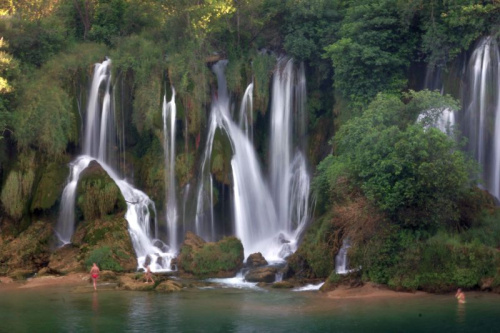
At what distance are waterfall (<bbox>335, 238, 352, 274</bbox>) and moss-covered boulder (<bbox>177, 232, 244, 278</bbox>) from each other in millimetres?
4642

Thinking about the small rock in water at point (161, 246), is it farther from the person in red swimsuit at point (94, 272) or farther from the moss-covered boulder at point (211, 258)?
the person in red swimsuit at point (94, 272)

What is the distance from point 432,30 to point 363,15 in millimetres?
3431

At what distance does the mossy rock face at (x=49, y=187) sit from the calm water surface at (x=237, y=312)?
267 inches

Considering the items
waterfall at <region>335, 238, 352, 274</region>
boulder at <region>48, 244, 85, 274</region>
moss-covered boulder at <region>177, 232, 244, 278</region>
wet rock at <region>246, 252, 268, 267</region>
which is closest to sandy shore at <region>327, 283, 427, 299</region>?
waterfall at <region>335, 238, 352, 274</region>

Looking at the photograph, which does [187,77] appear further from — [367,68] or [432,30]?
[432,30]

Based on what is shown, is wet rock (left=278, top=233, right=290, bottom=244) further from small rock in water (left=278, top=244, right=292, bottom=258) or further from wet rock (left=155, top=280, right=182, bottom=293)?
wet rock (left=155, top=280, right=182, bottom=293)

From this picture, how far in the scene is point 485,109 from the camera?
32.1 m

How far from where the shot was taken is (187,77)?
37000mm

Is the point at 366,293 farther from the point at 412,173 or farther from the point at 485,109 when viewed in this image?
the point at 485,109

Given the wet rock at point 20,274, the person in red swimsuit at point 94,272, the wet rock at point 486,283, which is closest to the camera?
the wet rock at point 486,283

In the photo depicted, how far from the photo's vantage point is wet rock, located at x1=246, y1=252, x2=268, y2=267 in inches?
1212

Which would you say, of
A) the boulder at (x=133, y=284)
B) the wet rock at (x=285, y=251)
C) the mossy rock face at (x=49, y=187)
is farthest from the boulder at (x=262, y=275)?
the mossy rock face at (x=49, y=187)

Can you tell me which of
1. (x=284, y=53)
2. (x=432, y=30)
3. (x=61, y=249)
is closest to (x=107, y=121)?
(x=61, y=249)

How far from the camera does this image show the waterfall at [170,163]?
115 ft
